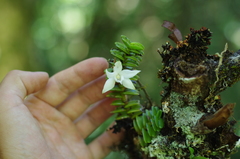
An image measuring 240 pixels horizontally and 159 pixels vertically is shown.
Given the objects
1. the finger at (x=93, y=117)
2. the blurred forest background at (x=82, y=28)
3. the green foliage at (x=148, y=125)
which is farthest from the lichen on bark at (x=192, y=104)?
the blurred forest background at (x=82, y=28)

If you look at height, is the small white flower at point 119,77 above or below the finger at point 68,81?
below

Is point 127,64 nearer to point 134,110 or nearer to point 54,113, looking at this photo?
point 134,110

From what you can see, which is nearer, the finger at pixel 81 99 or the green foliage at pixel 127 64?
the green foliage at pixel 127 64

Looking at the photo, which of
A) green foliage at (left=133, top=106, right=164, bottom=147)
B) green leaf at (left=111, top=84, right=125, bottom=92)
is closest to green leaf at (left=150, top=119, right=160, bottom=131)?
green foliage at (left=133, top=106, right=164, bottom=147)

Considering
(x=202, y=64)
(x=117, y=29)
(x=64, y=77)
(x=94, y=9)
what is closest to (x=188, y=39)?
(x=202, y=64)

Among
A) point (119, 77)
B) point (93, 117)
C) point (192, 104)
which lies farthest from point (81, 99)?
point (192, 104)

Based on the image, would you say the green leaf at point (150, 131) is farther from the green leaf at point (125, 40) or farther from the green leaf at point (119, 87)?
the green leaf at point (125, 40)

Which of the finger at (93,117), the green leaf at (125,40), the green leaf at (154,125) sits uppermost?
the green leaf at (125,40)
